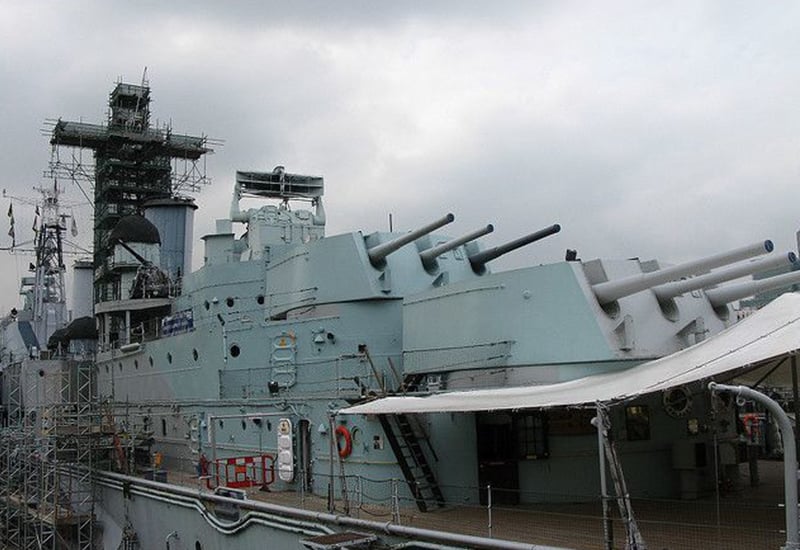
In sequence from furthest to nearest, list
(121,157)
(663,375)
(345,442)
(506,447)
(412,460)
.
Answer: (121,157) < (345,442) < (412,460) < (506,447) < (663,375)

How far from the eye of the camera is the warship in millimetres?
11047

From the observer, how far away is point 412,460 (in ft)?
40.1

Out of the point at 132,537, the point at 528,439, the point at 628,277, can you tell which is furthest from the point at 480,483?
the point at 132,537

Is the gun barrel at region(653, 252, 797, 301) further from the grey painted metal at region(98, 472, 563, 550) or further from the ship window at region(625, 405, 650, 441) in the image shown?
the grey painted metal at region(98, 472, 563, 550)

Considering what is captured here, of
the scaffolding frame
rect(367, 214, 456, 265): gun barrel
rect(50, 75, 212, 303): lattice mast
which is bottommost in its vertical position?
the scaffolding frame

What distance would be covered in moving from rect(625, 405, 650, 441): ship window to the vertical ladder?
2905mm

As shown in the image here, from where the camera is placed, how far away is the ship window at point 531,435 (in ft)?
38.5

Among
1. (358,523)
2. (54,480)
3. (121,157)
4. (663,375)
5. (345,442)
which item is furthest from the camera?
(121,157)

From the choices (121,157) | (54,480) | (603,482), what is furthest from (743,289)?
(121,157)

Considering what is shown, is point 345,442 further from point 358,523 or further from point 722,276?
point 722,276

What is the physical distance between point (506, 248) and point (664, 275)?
529cm

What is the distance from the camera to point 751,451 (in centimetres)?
1310

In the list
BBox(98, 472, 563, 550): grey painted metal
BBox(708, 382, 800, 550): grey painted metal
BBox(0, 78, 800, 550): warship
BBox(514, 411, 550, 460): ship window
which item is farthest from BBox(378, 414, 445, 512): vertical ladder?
BBox(708, 382, 800, 550): grey painted metal

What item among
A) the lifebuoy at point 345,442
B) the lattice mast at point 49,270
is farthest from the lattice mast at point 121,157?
the lifebuoy at point 345,442
